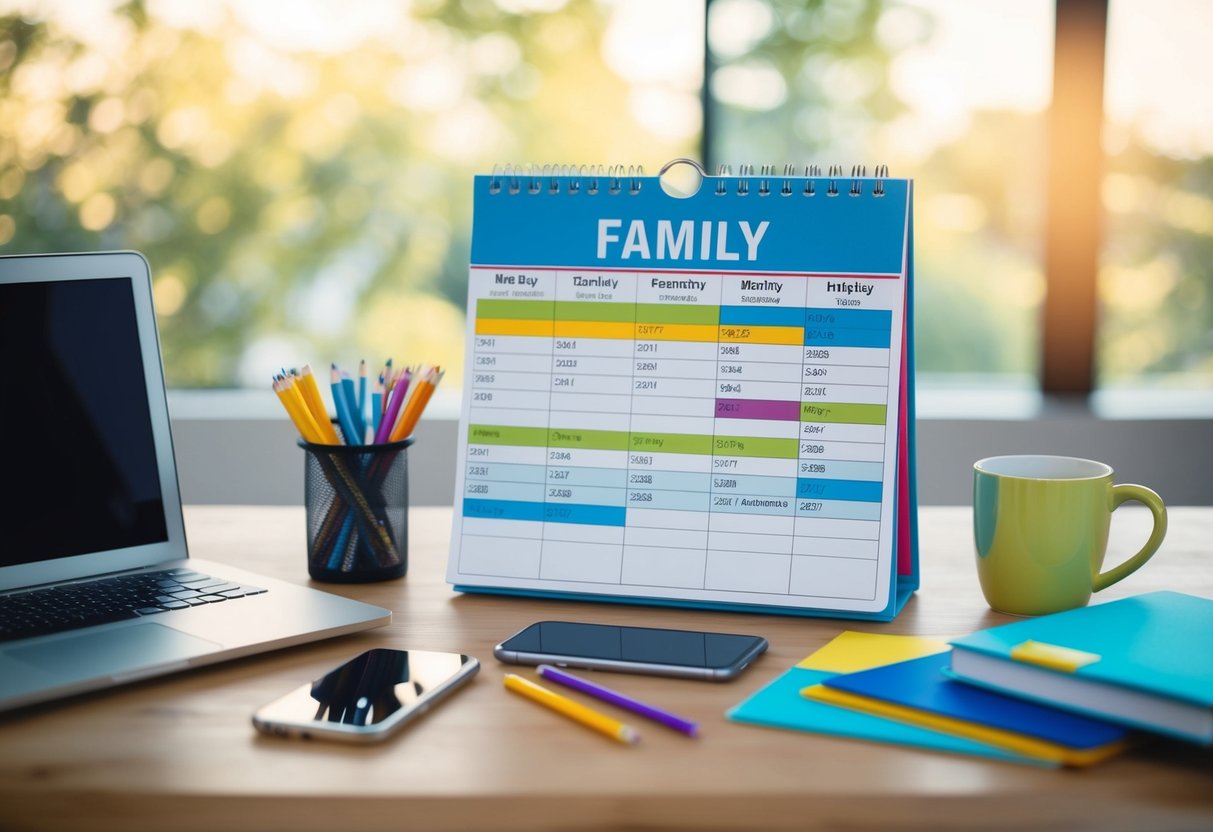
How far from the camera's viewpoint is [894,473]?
938mm

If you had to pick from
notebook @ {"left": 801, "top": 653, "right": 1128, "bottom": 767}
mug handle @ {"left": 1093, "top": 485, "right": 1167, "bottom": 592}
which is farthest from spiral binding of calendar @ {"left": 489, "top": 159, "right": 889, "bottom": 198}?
notebook @ {"left": 801, "top": 653, "right": 1128, "bottom": 767}

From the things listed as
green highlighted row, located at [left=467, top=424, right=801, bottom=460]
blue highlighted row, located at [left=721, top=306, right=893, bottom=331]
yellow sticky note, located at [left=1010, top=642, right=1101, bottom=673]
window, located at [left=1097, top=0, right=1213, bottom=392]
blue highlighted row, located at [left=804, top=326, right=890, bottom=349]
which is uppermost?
window, located at [left=1097, top=0, right=1213, bottom=392]

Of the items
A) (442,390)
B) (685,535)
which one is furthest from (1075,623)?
(442,390)

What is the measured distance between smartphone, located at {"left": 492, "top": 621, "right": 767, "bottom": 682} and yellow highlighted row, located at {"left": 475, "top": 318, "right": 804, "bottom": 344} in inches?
10.7

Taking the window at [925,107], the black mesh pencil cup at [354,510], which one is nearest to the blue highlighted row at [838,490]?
the black mesh pencil cup at [354,510]

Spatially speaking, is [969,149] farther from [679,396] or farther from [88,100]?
[88,100]

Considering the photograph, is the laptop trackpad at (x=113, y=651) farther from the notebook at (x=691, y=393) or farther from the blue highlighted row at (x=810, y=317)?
the blue highlighted row at (x=810, y=317)

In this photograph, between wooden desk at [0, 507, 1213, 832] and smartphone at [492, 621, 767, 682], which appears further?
smartphone at [492, 621, 767, 682]

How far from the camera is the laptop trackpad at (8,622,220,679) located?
746mm

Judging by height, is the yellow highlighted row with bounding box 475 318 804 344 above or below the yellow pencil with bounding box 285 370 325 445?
above

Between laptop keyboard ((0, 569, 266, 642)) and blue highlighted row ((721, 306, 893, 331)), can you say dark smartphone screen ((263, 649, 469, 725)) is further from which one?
blue highlighted row ((721, 306, 893, 331))

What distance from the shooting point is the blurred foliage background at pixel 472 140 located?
2.62 meters

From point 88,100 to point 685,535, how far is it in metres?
2.44

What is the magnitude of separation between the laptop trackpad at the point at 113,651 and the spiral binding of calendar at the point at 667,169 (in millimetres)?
501
